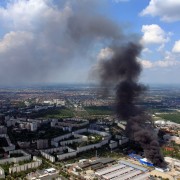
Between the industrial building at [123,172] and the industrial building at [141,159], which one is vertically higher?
the industrial building at [141,159]

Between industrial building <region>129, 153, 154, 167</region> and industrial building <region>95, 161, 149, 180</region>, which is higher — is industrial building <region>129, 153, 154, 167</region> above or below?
above

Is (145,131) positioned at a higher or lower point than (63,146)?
higher

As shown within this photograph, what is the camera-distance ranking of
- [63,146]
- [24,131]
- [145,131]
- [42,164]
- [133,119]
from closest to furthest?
[42,164], [145,131], [133,119], [63,146], [24,131]

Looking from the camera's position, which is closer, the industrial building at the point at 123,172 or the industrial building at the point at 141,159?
the industrial building at the point at 123,172

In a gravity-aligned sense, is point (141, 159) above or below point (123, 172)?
above

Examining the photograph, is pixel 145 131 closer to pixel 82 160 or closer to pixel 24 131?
pixel 82 160

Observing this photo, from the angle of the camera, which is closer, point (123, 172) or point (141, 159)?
point (123, 172)

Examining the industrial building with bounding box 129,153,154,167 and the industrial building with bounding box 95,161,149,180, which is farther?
the industrial building with bounding box 129,153,154,167

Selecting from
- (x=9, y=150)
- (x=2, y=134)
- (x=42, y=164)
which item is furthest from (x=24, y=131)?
(x=42, y=164)
